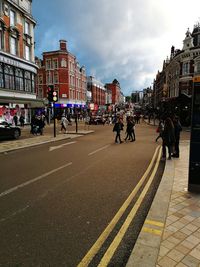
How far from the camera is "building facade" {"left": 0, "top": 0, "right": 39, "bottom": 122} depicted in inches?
1077

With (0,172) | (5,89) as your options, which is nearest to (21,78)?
(5,89)

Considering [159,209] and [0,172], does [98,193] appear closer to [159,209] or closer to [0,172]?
[159,209]

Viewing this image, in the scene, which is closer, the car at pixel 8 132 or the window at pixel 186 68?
the car at pixel 8 132

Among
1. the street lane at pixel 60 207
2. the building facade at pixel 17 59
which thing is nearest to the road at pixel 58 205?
the street lane at pixel 60 207

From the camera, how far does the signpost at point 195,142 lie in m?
5.14

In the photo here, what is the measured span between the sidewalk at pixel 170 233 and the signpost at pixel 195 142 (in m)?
0.30

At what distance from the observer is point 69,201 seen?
16.8 ft

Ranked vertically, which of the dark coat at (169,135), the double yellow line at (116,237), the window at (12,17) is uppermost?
the window at (12,17)

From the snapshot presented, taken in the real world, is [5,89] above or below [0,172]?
above

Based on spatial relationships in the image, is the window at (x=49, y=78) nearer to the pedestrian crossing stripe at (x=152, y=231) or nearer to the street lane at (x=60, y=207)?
the street lane at (x=60, y=207)

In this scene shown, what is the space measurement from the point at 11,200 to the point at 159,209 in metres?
3.28

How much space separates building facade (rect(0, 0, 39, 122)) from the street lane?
2097cm

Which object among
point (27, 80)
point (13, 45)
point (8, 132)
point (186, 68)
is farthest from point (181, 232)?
point (186, 68)

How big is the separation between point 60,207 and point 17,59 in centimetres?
2927
